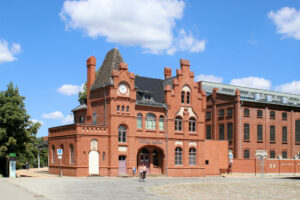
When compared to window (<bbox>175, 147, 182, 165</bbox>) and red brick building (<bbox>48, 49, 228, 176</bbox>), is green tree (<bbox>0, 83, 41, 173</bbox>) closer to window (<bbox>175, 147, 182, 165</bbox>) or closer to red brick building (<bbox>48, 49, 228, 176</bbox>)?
red brick building (<bbox>48, 49, 228, 176</bbox>)

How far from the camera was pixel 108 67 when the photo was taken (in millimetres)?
51844

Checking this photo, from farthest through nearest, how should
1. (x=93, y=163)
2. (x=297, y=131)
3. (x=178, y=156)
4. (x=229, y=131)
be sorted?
1. (x=297, y=131)
2. (x=229, y=131)
3. (x=178, y=156)
4. (x=93, y=163)

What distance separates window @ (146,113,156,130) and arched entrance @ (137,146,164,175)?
2.64 metres

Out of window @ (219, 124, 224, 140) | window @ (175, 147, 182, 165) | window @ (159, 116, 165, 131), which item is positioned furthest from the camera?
window @ (219, 124, 224, 140)

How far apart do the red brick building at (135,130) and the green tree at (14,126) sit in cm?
461

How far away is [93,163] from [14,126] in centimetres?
925

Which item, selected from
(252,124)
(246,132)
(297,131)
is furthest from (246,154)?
(297,131)

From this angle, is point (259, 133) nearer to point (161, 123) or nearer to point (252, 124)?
point (252, 124)

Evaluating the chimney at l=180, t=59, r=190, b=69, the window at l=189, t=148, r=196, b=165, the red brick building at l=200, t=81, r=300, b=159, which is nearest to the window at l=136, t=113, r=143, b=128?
the window at l=189, t=148, r=196, b=165

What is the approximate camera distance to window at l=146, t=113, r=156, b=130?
51.9 m

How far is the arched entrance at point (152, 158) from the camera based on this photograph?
172ft

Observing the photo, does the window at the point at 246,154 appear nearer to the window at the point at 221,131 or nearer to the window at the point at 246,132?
the window at the point at 246,132

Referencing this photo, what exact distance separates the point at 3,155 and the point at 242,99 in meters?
37.4

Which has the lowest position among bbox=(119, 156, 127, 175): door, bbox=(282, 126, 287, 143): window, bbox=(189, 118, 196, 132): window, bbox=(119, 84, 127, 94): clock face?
bbox=(119, 156, 127, 175): door
